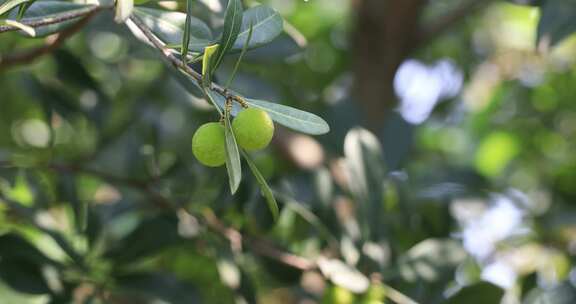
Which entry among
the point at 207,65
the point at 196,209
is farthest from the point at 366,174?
the point at 207,65

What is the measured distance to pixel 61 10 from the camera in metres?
0.79

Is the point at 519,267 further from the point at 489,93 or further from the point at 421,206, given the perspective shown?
the point at 489,93

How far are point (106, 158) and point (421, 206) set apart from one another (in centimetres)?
59

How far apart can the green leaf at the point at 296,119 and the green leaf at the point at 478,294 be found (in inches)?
19.2

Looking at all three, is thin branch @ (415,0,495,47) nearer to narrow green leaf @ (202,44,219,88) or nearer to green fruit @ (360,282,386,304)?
green fruit @ (360,282,386,304)

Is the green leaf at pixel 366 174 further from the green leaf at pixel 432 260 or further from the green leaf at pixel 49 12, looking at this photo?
the green leaf at pixel 49 12

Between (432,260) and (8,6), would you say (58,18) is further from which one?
(432,260)

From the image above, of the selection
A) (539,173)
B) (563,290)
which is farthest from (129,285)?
(539,173)

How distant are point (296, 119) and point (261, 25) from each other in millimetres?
139

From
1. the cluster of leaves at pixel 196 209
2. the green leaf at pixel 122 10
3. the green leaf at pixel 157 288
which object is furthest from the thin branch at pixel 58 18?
the green leaf at pixel 157 288

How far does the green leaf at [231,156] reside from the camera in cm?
56

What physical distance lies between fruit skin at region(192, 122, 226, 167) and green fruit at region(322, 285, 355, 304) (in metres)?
0.47

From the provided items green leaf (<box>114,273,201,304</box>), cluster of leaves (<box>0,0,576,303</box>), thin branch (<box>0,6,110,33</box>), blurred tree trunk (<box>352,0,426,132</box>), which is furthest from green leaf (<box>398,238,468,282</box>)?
thin branch (<box>0,6,110,33</box>)

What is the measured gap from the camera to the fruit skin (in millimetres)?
604
